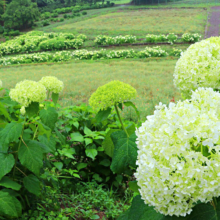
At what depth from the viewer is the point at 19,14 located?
35.7m

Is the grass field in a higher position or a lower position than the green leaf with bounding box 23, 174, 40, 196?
higher

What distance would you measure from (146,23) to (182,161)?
3395cm

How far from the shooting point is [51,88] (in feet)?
8.25

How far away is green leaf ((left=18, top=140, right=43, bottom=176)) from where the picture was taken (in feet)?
6.39

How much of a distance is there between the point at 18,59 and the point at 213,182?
21.7 m

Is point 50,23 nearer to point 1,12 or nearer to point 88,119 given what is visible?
point 1,12

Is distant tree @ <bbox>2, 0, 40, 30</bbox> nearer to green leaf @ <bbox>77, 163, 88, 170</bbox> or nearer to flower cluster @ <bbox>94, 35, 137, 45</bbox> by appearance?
flower cluster @ <bbox>94, 35, 137, 45</bbox>

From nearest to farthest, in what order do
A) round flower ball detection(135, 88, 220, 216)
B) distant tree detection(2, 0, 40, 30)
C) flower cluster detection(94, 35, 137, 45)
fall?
round flower ball detection(135, 88, 220, 216) → flower cluster detection(94, 35, 137, 45) → distant tree detection(2, 0, 40, 30)

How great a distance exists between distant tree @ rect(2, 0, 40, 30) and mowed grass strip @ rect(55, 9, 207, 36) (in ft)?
18.6

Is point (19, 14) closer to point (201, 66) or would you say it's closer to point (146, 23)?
point (146, 23)

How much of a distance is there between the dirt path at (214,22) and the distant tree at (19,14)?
25.5 meters

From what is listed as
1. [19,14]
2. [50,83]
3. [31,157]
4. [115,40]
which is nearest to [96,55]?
[115,40]

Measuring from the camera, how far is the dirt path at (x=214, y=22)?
2473 centimetres

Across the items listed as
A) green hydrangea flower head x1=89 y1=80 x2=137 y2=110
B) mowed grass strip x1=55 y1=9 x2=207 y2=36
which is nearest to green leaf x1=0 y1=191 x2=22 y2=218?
green hydrangea flower head x1=89 y1=80 x2=137 y2=110
